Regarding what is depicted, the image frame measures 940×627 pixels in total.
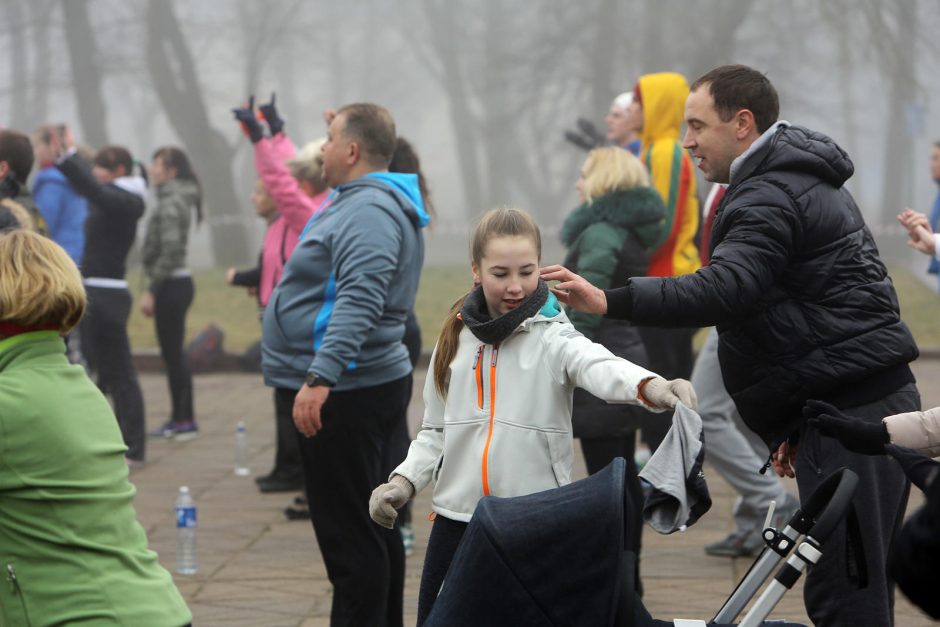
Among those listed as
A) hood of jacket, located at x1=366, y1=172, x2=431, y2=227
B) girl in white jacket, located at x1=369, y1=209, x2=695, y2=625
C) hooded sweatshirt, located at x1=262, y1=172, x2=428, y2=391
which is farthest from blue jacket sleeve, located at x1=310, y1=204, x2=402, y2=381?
girl in white jacket, located at x1=369, y1=209, x2=695, y2=625

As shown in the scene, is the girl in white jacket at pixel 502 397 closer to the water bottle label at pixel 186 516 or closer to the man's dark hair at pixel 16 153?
the water bottle label at pixel 186 516

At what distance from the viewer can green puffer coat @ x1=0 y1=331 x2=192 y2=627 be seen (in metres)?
3.37

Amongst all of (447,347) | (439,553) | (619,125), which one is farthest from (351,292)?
(619,125)

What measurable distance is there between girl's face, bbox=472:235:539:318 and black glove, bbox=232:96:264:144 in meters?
2.80

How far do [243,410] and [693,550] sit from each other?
5.80 meters

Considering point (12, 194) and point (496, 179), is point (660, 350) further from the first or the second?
point (496, 179)

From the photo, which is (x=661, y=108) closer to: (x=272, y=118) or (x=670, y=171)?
(x=670, y=171)

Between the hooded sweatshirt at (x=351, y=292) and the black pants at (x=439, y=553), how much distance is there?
99 centimetres

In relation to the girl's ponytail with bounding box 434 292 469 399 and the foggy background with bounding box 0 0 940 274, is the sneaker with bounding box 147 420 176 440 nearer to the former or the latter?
the girl's ponytail with bounding box 434 292 469 399

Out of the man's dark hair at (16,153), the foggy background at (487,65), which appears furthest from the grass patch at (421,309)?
the man's dark hair at (16,153)

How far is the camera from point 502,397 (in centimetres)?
398

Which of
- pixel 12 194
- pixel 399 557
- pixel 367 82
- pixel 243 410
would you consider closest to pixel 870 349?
pixel 399 557

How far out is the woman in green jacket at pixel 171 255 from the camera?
10.1m

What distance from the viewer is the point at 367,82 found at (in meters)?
45.9
